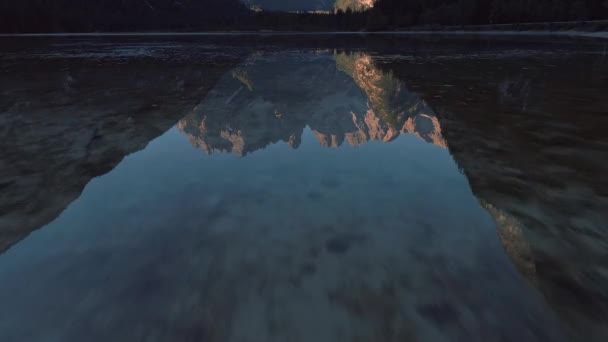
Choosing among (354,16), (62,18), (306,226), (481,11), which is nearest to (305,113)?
(306,226)

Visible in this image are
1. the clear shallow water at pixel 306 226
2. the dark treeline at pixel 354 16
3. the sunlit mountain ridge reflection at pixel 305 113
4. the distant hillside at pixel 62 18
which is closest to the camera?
the clear shallow water at pixel 306 226

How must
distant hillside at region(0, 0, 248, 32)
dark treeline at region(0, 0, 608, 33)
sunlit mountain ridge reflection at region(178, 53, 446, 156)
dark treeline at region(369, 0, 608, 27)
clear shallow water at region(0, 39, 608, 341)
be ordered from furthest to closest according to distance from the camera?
distant hillside at region(0, 0, 248, 32) → dark treeline at region(0, 0, 608, 33) → dark treeline at region(369, 0, 608, 27) → sunlit mountain ridge reflection at region(178, 53, 446, 156) → clear shallow water at region(0, 39, 608, 341)

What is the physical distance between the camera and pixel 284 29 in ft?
561

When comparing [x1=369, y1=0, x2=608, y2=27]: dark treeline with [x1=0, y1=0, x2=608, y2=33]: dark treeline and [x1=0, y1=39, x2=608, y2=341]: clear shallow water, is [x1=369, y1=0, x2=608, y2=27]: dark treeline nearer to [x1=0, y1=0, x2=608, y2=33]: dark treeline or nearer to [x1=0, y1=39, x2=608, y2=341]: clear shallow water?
[x1=0, y1=0, x2=608, y2=33]: dark treeline

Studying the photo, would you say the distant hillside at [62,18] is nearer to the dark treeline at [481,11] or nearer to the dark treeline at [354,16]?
the dark treeline at [354,16]

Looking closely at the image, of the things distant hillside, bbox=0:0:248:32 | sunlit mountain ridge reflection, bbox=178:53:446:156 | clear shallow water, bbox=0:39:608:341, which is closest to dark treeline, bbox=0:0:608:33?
distant hillside, bbox=0:0:248:32

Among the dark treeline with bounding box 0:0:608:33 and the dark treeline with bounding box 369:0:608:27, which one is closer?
the dark treeline with bounding box 369:0:608:27

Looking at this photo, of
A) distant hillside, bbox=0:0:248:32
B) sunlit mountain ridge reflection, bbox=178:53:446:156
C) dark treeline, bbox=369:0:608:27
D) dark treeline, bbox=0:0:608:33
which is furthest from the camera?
distant hillside, bbox=0:0:248:32

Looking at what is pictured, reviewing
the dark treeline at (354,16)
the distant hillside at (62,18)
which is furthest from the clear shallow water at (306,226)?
the distant hillside at (62,18)

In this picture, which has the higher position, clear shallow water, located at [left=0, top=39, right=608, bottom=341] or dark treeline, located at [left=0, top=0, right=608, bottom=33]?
dark treeline, located at [left=0, top=0, right=608, bottom=33]

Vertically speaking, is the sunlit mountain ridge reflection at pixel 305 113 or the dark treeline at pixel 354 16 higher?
the dark treeline at pixel 354 16

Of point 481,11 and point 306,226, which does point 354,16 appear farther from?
point 306,226

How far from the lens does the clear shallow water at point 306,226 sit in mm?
3412

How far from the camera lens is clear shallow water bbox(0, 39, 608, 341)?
3412 millimetres
